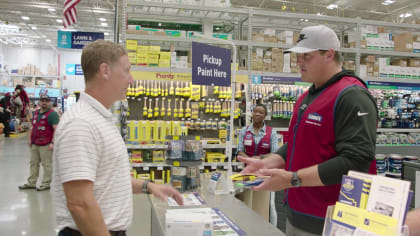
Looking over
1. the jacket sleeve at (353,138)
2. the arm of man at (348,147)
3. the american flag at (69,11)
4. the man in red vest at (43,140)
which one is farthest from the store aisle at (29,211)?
the american flag at (69,11)

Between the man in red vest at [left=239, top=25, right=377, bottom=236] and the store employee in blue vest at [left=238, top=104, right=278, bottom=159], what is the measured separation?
8.92 feet

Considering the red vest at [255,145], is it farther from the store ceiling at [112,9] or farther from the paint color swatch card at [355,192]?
the store ceiling at [112,9]

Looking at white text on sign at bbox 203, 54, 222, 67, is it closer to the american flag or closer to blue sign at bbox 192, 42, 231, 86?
blue sign at bbox 192, 42, 231, 86

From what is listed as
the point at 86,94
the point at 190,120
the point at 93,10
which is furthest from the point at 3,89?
the point at 86,94

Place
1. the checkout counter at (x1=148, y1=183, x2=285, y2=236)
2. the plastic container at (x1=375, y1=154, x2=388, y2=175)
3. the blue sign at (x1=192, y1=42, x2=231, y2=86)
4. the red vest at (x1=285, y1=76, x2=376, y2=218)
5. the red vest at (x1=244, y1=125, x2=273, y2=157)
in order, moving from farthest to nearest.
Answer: the plastic container at (x1=375, y1=154, x2=388, y2=175) → the red vest at (x1=244, y1=125, x2=273, y2=157) → the blue sign at (x1=192, y1=42, x2=231, y2=86) → the checkout counter at (x1=148, y1=183, x2=285, y2=236) → the red vest at (x1=285, y1=76, x2=376, y2=218)

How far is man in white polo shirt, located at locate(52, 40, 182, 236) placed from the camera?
1343 millimetres

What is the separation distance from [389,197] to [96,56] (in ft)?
4.30

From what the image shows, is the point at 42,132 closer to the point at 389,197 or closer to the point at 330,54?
the point at 330,54

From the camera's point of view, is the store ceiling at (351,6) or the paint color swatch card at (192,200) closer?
the paint color swatch card at (192,200)

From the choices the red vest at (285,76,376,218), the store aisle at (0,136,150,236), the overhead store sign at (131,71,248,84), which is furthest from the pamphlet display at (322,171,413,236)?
the overhead store sign at (131,71,248,84)

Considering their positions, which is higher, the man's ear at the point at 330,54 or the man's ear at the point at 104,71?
the man's ear at the point at 330,54

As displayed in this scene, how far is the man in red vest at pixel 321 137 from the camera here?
1.57 metres

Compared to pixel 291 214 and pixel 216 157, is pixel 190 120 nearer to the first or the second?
pixel 216 157

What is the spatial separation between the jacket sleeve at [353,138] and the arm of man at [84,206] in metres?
1.04
